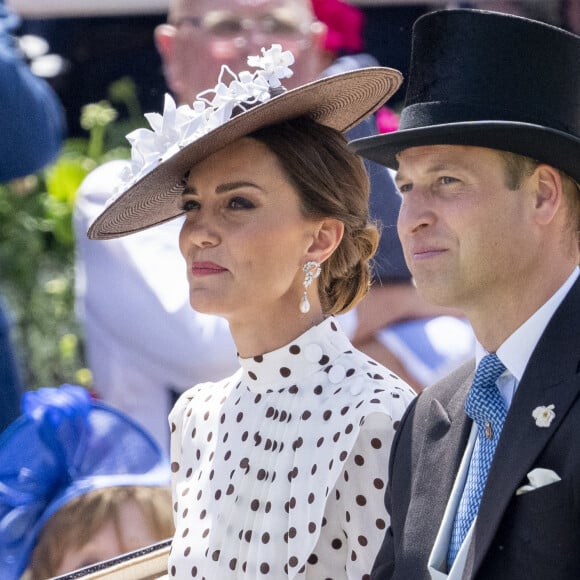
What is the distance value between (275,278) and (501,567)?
0.84 metres

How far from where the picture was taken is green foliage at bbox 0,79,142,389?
5.23m

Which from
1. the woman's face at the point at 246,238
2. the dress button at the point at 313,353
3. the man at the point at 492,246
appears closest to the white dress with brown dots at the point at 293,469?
the dress button at the point at 313,353

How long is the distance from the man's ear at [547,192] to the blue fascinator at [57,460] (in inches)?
59.1

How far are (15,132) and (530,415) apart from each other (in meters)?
2.04

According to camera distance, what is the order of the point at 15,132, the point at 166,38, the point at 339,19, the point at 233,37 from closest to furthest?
the point at 15,132, the point at 233,37, the point at 166,38, the point at 339,19

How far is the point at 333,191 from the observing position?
239cm

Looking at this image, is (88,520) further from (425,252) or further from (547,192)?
(547,192)

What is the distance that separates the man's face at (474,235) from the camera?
1.80 meters

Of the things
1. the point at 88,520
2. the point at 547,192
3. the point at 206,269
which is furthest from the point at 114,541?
the point at 547,192

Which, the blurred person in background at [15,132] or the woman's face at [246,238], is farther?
the blurred person in background at [15,132]

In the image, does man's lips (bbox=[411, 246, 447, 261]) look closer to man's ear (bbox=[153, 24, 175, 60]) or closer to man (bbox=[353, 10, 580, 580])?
man (bbox=[353, 10, 580, 580])

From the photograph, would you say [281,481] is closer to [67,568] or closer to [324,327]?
[324,327]

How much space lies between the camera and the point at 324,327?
2.39m

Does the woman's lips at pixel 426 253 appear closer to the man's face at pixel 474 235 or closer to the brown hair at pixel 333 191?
the man's face at pixel 474 235
